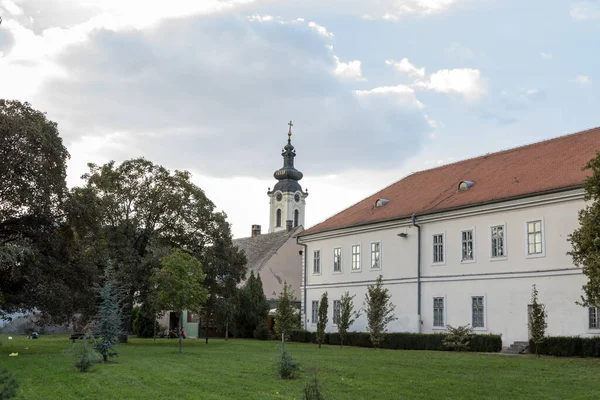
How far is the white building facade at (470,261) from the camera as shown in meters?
26.7

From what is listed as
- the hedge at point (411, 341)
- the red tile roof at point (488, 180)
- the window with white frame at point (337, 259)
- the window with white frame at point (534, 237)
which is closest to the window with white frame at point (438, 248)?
the red tile roof at point (488, 180)

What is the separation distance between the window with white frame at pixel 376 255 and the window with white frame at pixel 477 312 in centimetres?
696

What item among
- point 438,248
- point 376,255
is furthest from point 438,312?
point 376,255

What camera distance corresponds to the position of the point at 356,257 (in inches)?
1512

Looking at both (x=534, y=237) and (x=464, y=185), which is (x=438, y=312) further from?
(x=534, y=237)

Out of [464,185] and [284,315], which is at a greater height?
[464,185]

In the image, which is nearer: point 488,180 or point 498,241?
point 498,241

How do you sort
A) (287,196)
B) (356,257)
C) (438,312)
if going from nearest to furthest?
(438,312)
(356,257)
(287,196)

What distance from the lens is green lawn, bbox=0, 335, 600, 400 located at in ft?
43.8

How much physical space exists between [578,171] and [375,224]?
12.2m

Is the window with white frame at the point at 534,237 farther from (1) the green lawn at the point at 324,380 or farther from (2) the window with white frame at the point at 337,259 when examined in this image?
(2) the window with white frame at the point at 337,259

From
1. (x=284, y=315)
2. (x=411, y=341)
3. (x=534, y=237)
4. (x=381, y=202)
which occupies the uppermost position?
(x=381, y=202)

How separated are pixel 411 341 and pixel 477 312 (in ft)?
10.5

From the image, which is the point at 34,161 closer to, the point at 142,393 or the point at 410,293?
the point at 142,393
